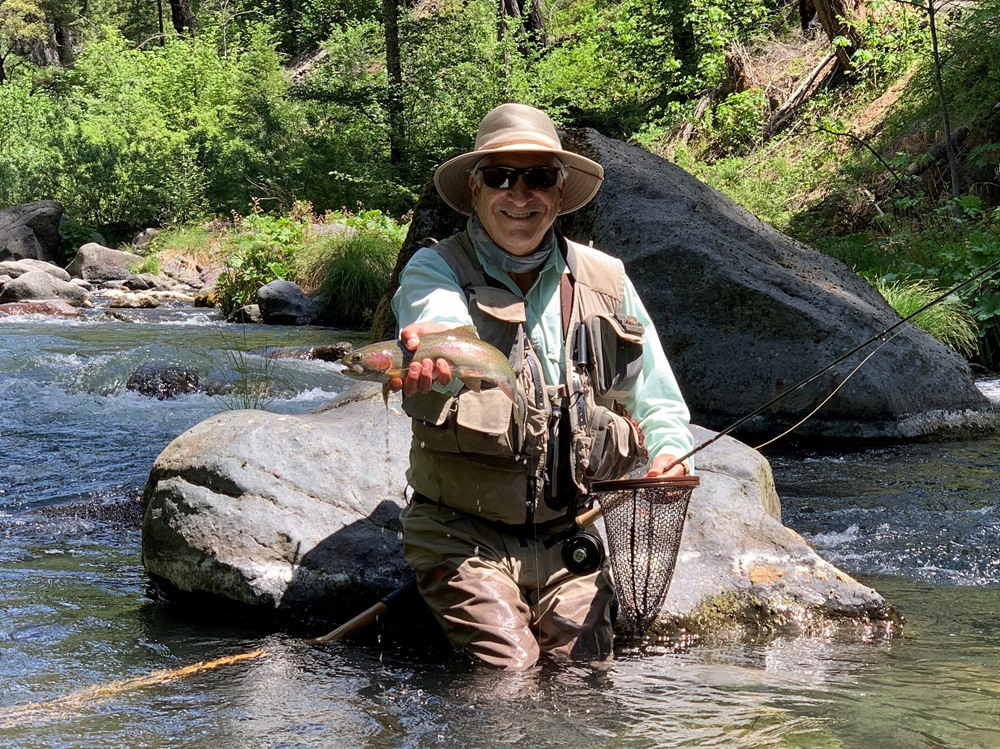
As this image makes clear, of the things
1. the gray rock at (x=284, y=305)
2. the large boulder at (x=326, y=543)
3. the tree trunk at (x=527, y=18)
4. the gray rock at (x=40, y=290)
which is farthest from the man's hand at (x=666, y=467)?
the tree trunk at (x=527, y=18)

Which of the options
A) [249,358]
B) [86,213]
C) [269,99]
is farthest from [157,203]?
[249,358]

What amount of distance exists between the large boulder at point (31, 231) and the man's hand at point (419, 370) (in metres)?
24.3

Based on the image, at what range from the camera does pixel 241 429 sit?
500 centimetres

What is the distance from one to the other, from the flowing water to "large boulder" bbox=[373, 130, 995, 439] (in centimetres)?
146

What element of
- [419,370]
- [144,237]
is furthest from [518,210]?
[144,237]

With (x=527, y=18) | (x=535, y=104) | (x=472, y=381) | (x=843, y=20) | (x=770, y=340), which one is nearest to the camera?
(x=472, y=381)

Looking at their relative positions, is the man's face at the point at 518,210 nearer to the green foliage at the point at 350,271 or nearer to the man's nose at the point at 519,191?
the man's nose at the point at 519,191

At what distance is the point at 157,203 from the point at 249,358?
57.6 ft

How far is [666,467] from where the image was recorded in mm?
3949

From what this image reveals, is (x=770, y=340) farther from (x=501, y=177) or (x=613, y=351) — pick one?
(x=501, y=177)

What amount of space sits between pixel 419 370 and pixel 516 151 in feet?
3.54

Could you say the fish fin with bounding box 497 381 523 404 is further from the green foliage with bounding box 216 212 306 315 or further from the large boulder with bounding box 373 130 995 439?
the green foliage with bounding box 216 212 306 315

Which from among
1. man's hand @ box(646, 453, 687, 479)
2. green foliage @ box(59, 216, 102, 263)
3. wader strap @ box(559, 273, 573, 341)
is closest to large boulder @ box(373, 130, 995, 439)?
man's hand @ box(646, 453, 687, 479)

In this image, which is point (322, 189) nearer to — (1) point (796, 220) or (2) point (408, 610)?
(1) point (796, 220)
